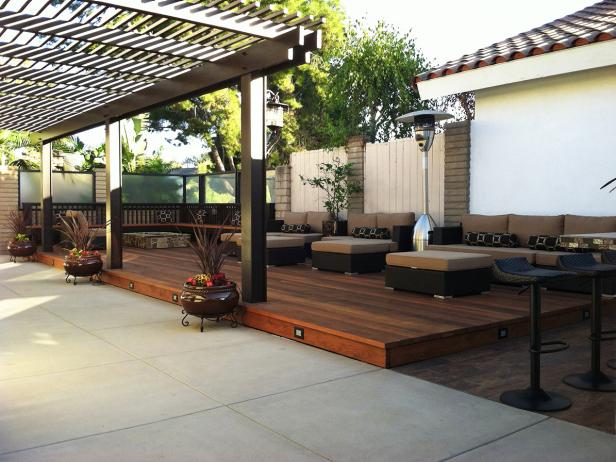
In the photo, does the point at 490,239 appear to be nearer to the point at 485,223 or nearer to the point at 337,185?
the point at 485,223

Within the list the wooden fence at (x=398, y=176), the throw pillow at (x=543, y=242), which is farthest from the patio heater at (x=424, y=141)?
the throw pillow at (x=543, y=242)

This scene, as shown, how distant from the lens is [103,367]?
12.6 ft

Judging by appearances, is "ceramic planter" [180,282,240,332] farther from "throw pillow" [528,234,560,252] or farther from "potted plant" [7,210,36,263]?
"potted plant" [7,210,36,263]

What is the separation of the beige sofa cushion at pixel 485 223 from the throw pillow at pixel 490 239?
0.10m

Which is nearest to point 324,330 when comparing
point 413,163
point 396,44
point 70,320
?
point 70,320

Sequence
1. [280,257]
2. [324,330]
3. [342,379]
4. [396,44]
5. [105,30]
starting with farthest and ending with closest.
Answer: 1. [396,44]
2. [280,257]
3. [105,30]
4. [324,330]
5. [342,379]

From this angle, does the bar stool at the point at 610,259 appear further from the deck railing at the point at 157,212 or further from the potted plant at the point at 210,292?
the deck railing at the point at 157,212

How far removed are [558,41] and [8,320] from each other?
22.7 ft

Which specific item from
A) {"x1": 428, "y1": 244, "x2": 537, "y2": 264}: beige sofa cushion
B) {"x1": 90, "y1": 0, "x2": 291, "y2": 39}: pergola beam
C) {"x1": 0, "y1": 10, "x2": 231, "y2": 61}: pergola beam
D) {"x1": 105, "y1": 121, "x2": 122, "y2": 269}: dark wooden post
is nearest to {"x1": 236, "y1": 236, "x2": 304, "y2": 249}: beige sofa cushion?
{"x1": 105, "y1": 121, "x2": 122, "y2": 269}: dark wooden post

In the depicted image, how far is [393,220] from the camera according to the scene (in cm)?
854

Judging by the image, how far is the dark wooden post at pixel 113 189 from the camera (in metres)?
8.17

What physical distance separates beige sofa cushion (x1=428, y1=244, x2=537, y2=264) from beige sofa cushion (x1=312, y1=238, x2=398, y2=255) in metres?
0.77

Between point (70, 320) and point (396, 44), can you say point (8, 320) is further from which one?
point (396, 44)

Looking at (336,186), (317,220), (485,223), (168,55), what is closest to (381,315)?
(168,55)
